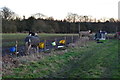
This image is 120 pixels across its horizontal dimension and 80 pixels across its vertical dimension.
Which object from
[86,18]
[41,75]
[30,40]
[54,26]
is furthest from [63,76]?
[86,18]

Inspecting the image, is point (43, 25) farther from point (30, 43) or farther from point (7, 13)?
point (30, 43)

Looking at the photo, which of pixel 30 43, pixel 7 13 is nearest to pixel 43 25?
pixel 7 13

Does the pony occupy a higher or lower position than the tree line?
lower

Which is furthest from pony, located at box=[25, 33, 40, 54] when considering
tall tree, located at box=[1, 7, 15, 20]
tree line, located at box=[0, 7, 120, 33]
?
tall tree, located at box=[1, 7, 15, 20]

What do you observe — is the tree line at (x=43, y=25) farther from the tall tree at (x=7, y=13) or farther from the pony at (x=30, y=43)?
the pony at (x=30, y=43)

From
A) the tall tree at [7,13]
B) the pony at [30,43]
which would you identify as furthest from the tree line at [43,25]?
the pony at [30,43]

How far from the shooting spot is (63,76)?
8.62 meters

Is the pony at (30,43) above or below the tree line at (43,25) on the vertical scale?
below

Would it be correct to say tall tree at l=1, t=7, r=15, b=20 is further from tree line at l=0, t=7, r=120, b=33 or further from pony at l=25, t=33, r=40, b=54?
pony at l=25, t=33, r=40, b=54

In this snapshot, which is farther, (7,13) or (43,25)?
(43,25)

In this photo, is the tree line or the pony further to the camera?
the tree line

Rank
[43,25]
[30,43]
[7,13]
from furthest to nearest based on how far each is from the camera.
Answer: [43,25], [7,13], [30,43]

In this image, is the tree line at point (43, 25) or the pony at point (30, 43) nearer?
the pony at point (30, 43)

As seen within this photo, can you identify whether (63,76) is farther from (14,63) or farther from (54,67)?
(14,63)
